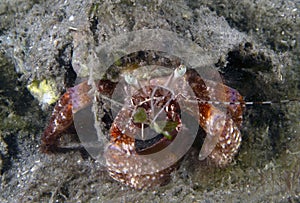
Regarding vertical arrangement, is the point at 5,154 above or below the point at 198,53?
below

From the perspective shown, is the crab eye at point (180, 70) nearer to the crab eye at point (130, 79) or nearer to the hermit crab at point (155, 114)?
the hermit crab at point (155, 114)

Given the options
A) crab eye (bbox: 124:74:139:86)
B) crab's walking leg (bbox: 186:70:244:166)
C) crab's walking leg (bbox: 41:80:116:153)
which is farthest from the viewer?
crab's walking leg (bbox: 41:80:116:153)

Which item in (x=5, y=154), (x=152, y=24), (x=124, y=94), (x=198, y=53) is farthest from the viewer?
(x=5, y=154)

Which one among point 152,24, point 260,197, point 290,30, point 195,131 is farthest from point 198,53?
point 290,30

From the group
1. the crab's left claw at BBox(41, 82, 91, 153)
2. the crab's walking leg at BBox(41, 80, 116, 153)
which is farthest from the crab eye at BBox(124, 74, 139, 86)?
the crab's left claw at BBox(41, 82, 91, 153)

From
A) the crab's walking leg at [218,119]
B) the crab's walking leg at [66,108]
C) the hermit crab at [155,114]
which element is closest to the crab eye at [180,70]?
the hermit crab at [155,114]

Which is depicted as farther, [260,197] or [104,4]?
[260,197]

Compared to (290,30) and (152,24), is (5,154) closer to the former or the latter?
(152,24)

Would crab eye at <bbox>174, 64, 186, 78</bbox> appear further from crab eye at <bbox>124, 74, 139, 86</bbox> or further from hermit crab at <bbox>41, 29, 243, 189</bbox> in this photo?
crab eye at <bbox>124, 74, 139, 86</bbox>
